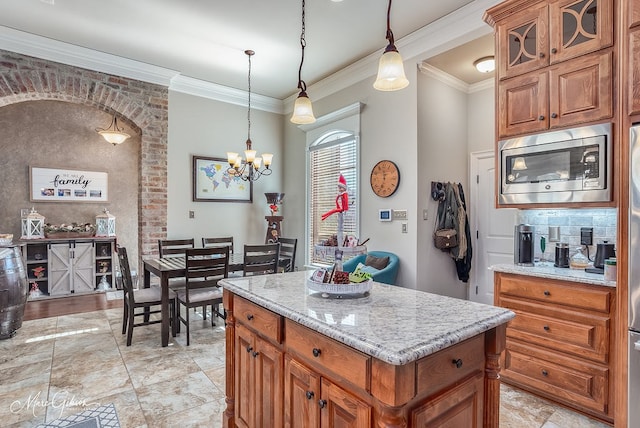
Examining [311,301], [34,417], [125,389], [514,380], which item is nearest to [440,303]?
[311,301]

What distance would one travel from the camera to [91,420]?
7.01 feet

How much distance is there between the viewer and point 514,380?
8.51ft

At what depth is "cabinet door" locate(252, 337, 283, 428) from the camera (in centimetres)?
152

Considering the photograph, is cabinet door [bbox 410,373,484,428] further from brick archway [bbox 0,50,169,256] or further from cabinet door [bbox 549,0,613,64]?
brick archway [bbox 0,50,169,256]

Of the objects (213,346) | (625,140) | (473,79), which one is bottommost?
(213,346)

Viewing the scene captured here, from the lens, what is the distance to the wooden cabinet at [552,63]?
2.25m

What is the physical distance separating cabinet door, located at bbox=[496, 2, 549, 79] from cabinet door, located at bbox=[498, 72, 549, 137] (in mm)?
79

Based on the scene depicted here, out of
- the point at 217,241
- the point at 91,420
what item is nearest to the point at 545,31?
the point at 91,420

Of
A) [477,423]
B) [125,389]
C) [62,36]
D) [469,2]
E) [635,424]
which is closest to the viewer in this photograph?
[477,423]

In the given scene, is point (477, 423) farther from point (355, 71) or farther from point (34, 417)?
point (355, 71)

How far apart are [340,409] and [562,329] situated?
193cm

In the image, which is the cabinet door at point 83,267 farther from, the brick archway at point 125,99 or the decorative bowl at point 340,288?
the decorative bowl at point 340,288

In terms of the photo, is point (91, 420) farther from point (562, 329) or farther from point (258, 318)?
point (562, 329)

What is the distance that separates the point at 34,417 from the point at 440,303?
2596 mm
